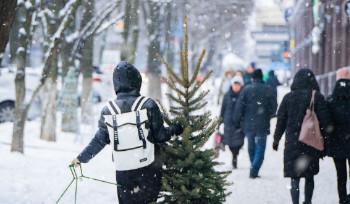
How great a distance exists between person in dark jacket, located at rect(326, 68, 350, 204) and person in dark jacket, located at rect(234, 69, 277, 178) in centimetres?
235

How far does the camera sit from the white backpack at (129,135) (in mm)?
4355

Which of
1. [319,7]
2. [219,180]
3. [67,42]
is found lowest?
[219,180]

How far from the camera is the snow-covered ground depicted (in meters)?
7.22

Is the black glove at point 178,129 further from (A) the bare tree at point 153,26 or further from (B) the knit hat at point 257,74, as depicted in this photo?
(A) the bare tree at point 153,26

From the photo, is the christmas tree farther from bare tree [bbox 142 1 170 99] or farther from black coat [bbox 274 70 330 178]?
bare tree [bbox 142 1 170 99]

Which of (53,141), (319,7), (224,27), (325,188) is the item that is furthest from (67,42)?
(224,27)

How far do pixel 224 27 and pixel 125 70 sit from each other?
3380 cm

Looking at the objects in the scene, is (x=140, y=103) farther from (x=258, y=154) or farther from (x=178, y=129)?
(x=258, y=154)

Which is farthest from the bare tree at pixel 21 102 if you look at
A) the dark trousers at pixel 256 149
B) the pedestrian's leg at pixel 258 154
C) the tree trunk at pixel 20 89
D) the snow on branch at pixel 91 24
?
the pedestrian's leg at pixel 258 154

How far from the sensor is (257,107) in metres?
9.37

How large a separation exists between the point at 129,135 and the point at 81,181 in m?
1.49

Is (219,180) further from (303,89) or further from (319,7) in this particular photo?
(319,7)

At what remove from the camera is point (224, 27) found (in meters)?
37.6

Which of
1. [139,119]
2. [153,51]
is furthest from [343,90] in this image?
[153,51]
